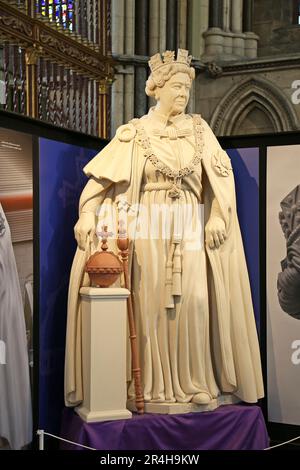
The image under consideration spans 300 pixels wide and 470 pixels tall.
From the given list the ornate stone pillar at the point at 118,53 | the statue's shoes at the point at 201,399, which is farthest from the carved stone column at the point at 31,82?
the ornate stone pillar at the point at 118,53

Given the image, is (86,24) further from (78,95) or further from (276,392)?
(276,392)

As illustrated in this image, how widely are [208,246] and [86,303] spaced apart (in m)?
0.79

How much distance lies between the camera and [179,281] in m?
4.39

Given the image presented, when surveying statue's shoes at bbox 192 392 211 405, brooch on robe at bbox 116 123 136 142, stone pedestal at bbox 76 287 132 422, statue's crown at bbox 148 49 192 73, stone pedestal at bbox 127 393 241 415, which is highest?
statue's crown at bbox 148 49 192 73

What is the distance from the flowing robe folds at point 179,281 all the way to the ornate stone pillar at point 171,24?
4.87m

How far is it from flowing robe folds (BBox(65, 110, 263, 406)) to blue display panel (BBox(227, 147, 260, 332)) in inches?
16.1

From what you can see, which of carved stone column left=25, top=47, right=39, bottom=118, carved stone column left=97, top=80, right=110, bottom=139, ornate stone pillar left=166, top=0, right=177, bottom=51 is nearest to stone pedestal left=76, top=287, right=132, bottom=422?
carved stone column left=25, top=47, right=39, bottom=118

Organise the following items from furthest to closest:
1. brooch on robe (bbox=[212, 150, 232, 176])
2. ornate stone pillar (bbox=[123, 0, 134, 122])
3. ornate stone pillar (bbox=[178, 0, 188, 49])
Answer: ornate stone pillar (bbox=[178, 0, 188, 49])
ornate stone pillar (bbox=[123, 0, 134, 122])
brooch on robe (bbox=[212, 150, 232, 176])

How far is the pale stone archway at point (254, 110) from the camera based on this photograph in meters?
9.70

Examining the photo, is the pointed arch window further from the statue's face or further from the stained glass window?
the statue's face

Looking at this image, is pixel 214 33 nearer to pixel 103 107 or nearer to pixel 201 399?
pixel 103 107

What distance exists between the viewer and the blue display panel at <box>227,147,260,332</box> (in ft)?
16.6

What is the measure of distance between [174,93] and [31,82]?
0.91m
